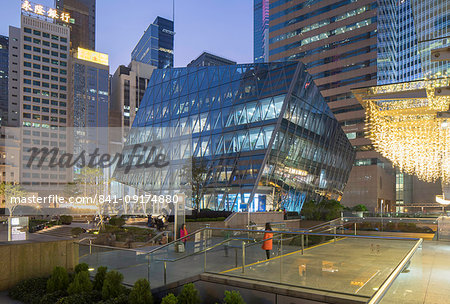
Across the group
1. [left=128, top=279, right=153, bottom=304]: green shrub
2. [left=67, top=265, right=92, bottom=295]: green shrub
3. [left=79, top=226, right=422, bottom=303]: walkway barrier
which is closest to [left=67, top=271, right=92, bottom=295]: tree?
[left=67, top=265, right=92, bottom=295]: green shrub

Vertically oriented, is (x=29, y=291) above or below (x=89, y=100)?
below

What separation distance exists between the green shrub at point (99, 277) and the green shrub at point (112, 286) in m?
0.80

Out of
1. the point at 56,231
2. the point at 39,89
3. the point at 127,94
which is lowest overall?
the point at 56,231

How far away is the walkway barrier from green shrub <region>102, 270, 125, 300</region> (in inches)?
27.0

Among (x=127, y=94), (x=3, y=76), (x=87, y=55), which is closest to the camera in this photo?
(x=87, y=55)

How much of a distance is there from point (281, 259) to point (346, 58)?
79755 mm

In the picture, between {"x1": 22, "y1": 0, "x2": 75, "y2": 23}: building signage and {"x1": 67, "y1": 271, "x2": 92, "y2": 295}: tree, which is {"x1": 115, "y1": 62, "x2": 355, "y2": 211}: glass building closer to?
{"x1": 67, "y1": 271, "x2": 92, "y2": 295}: tree

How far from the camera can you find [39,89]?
370 feet

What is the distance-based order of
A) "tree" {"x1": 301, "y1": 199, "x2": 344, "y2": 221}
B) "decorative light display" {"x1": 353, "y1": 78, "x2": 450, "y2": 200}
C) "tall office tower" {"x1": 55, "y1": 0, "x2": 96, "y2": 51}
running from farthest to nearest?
"tall office tower" {"x1": 55, "y1": 0, "x2": 96, "y2": 51}
"tree" {"x1": 301, "y1": 199, "x2": 344, "y2": 221}
"decorative light display" {"x1": 353, "y1": 78, "x2": 450, "y2": 200}

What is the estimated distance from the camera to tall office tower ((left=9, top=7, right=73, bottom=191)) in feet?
347

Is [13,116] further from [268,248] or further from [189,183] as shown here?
[268,248]

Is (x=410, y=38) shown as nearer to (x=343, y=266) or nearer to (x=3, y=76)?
(x=343, y=266)

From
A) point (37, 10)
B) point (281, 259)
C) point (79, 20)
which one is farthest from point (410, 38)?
point (281, 259)

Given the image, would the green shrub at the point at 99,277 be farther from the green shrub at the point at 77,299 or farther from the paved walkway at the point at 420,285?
the paved walkway at the point at 420,285
